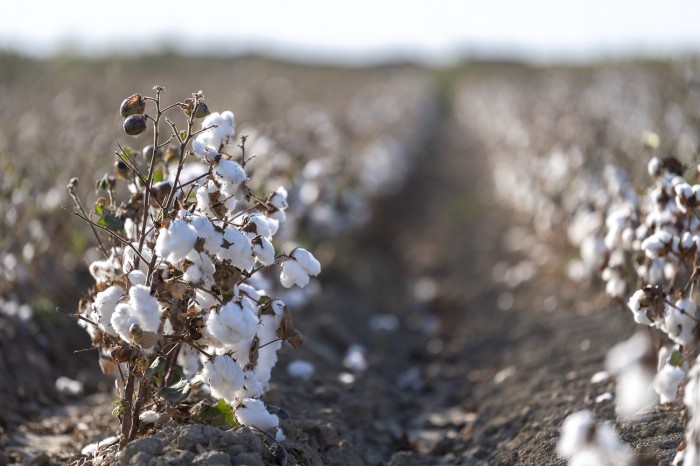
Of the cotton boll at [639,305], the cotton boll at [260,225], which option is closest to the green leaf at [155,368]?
the cotton boll at [260,225]

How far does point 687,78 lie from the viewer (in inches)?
298

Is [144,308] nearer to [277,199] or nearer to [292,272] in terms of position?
[292,272]

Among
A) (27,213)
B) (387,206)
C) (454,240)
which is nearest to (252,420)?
(27,213)

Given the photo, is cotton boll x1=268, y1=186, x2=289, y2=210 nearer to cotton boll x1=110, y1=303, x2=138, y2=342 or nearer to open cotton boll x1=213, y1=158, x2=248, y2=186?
open cotton boll x1=213, y1=158, x2=248, y2=186

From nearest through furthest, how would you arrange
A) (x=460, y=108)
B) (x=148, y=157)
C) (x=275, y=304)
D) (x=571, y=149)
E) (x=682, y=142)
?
(x=275, y=304)
(x=148, y=157)
(x=571, y=149)
(x=682, y=142)
(x=460, y=108)

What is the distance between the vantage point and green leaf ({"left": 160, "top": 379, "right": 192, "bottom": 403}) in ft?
9.42

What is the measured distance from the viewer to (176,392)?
2883 millimetres

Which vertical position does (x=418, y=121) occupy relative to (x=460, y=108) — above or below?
below

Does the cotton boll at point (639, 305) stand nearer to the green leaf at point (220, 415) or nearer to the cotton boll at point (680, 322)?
the cotton boll at point (680, 322)

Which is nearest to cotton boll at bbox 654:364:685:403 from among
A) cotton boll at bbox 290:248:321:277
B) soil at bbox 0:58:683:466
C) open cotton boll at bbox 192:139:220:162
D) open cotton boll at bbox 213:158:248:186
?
soil at bbox 0:58:683:466

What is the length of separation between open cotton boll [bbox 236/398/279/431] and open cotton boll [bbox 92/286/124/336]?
474 millimetres

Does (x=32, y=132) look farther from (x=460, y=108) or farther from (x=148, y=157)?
(x=460, y=108)

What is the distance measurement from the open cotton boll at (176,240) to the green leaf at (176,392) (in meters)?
0.55

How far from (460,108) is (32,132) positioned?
22253 mm
